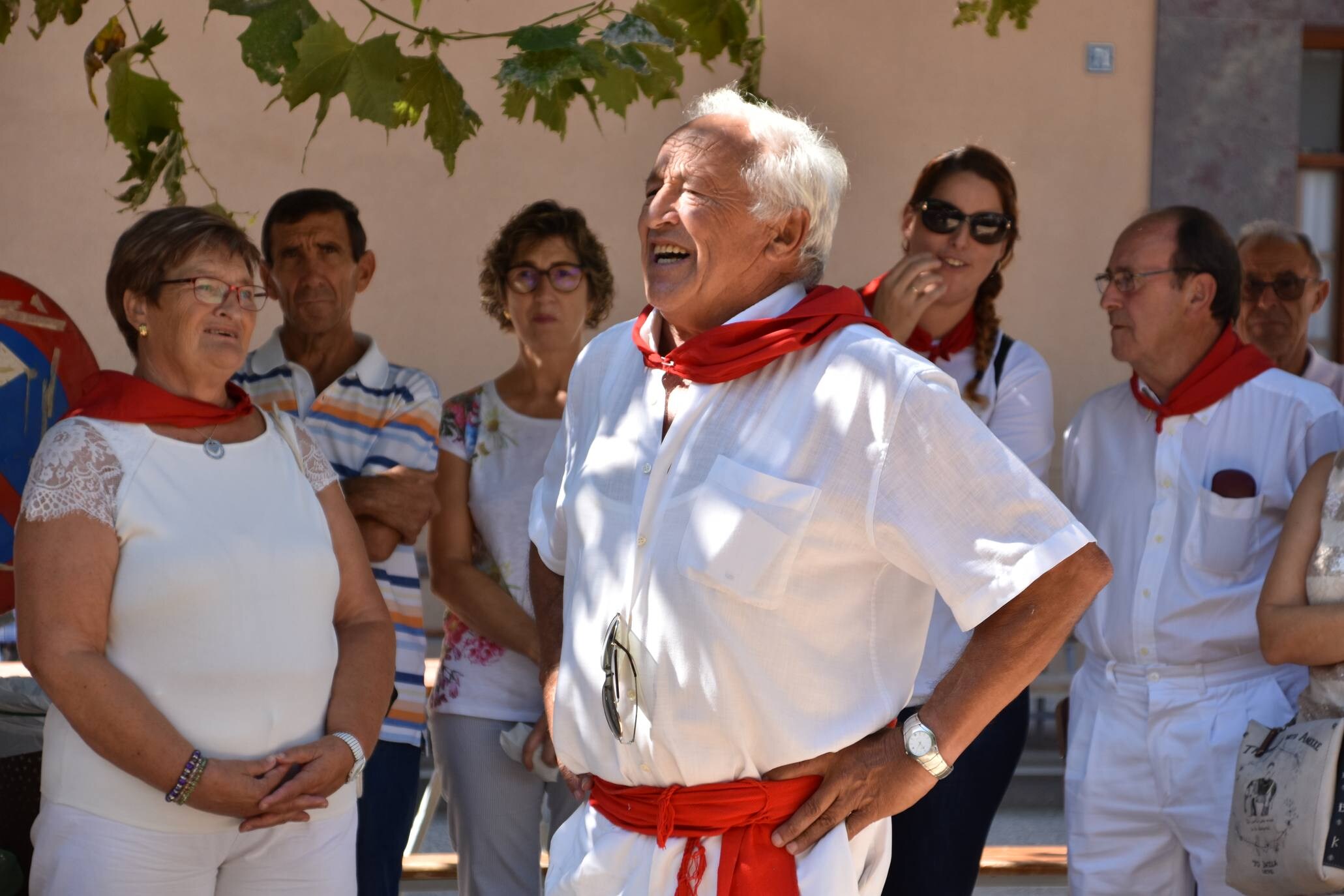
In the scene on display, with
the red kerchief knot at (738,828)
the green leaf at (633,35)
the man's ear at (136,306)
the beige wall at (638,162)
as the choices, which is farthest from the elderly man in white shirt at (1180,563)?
the beige wall at (638,162)

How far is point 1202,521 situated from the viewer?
3547mm

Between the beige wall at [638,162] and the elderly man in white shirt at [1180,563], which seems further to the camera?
the beige wall at [638,162]

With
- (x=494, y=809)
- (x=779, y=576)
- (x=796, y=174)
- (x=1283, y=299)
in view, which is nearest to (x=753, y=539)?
(x=779, y=576)

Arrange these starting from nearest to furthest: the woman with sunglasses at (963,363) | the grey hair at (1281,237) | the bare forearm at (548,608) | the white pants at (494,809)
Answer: the bare forearm at (548,608)
the woman with sunglasses at (963,363)
the white pants at (494,809)
the grey hair at (1281,237)

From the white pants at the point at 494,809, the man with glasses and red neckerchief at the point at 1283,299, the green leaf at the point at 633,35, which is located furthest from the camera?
the man with glasses and red neckerchief at the point at 1283,299

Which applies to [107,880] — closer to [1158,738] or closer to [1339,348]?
[1158,738]

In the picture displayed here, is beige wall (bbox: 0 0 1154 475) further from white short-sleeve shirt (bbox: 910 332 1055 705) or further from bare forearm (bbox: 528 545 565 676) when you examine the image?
bare forearm (bbox: 528 545 565 676)

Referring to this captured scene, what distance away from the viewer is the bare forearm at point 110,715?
270 centimetres

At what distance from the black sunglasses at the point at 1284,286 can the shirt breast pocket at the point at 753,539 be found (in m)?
2.88

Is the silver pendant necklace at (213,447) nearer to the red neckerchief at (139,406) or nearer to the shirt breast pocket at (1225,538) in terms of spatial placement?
the red neckerchief at (139,406)

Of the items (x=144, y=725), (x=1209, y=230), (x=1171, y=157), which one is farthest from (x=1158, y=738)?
(x=1171, y=157)

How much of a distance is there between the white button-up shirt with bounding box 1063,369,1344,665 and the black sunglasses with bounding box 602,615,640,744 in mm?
1654

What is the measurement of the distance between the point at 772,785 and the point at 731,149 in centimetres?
98

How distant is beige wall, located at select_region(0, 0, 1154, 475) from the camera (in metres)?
6.53
